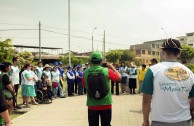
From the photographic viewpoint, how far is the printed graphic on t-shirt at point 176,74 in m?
3.30

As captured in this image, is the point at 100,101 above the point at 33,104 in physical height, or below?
above

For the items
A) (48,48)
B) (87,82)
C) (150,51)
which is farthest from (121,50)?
(87,82)

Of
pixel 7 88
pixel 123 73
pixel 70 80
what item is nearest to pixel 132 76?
pixel 123 73

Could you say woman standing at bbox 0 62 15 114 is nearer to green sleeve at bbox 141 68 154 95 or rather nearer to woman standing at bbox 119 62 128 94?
green sleeve at bbox 141 68 154 95

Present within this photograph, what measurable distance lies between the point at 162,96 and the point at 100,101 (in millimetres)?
1891

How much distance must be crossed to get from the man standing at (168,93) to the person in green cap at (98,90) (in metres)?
1.63

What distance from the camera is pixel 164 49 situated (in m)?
3.49

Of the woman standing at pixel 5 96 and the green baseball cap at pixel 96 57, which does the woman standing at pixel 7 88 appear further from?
the green baseball cap at pixel 96 57

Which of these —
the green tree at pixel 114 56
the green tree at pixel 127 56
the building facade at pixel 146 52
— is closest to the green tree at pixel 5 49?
the green tree at pixel 114 56

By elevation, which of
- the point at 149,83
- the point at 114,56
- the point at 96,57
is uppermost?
the point at 114,56

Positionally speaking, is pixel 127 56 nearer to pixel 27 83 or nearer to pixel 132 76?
pixel 132 76

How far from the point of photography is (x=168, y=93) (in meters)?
3.27

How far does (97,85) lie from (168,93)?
1840 millimetres

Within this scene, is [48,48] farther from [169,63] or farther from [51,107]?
[169,63]
